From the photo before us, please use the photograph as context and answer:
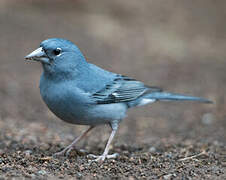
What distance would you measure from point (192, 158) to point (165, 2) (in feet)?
34.6

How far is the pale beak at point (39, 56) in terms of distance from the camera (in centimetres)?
492

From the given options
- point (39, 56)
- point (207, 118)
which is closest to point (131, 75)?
point (207, 118)

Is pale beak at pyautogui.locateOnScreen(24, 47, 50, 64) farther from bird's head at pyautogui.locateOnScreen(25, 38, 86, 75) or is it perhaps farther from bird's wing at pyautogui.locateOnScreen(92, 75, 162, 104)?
bird's wing at pyautogui.locateOnScreen(92, 75, 162, 104)

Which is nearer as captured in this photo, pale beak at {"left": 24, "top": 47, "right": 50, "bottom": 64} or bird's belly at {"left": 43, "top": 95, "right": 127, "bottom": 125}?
pale beak at {"left": 24, "top": 47, "right": 50, "bottom": 64}

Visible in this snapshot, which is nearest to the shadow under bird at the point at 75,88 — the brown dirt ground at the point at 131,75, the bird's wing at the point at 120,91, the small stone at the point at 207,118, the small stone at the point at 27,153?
the bird's wing at the point at 120,91

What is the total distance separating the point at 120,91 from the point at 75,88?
99 centimetres

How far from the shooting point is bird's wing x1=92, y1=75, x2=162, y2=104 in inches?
218

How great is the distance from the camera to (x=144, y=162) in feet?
16.5

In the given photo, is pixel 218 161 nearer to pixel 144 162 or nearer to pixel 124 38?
pixel 144 162

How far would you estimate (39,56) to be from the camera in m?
4.96

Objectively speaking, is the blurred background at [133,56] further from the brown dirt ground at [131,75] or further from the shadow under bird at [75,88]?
A: the shadow under bird at [75,88]

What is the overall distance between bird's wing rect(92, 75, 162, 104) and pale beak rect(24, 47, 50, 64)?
87 cm

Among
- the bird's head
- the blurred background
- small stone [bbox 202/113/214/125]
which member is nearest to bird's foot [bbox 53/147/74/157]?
the blurred background

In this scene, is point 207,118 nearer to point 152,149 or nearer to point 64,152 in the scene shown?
point 152,149
